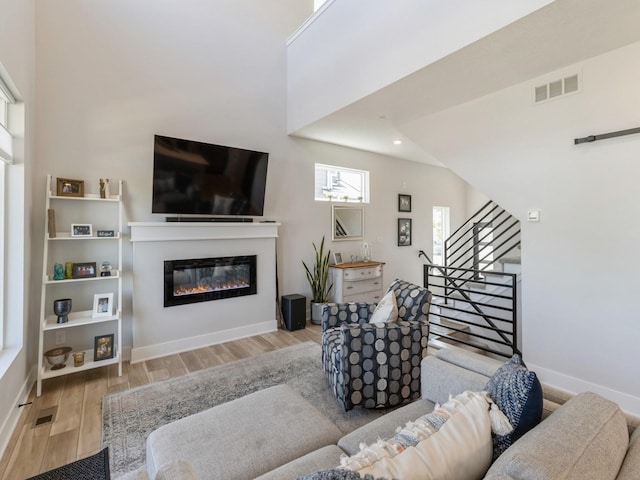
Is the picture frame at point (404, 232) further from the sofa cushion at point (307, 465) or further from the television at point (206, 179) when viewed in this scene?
the sofa cushion at point (307, 465)

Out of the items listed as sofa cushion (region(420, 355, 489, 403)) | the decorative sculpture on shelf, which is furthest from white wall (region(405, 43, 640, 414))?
the decorative sculpture on shelf

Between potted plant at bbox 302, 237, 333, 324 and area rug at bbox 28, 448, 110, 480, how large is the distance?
9.70 feet

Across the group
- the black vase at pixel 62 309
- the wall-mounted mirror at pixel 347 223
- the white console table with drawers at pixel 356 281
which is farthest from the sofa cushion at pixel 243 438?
the wall-mounted mirror at pixel 347 223

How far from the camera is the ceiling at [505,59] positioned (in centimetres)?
208

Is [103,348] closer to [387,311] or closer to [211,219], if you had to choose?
[211,219]

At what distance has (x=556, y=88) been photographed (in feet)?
9.46

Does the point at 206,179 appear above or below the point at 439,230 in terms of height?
above

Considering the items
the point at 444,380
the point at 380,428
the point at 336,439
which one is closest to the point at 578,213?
the point at 444,380

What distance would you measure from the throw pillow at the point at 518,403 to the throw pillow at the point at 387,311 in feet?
4.55

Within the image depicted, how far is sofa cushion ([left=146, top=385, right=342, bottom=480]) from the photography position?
130 cm

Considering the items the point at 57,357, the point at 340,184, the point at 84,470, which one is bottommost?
the point at 84,470

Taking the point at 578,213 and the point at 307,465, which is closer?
the point at 307,465

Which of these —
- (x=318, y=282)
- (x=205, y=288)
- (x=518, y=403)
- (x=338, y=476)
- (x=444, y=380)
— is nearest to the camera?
(x=338, y=476)

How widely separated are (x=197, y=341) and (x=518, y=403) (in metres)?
3.49
